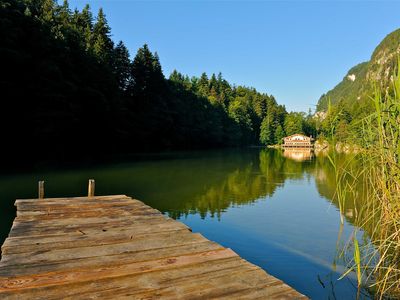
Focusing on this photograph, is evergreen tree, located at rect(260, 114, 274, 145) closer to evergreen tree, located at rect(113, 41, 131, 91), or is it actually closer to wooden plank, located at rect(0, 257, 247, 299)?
evergreen tree, located at rect(113, 41, 131, 91)

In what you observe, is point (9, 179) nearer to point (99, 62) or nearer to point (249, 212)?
point (249, 212)

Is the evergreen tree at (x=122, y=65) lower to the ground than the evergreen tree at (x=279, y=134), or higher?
higher

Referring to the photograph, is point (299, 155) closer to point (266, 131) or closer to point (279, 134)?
point (266, 131)

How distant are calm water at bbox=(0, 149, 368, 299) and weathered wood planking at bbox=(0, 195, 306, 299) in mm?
1573

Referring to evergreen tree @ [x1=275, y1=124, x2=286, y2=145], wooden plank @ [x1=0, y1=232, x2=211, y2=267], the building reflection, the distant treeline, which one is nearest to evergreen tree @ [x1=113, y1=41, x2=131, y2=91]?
the distant treeline

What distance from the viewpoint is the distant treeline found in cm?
2572

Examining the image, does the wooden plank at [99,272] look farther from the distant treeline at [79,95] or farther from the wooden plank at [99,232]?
the distant treeline at [79,95]

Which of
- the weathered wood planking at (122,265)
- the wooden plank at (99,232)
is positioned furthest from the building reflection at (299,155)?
the weathered wood planking at (122,265)

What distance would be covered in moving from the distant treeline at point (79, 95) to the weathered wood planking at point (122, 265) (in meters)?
22.8

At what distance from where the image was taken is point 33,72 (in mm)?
27172

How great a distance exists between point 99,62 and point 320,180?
27.8 m

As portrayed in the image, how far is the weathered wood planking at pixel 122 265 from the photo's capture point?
2.66 metres

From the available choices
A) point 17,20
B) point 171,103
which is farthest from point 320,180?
point 171,103

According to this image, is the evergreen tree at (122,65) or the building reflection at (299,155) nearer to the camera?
the building reflection at (299,155)
